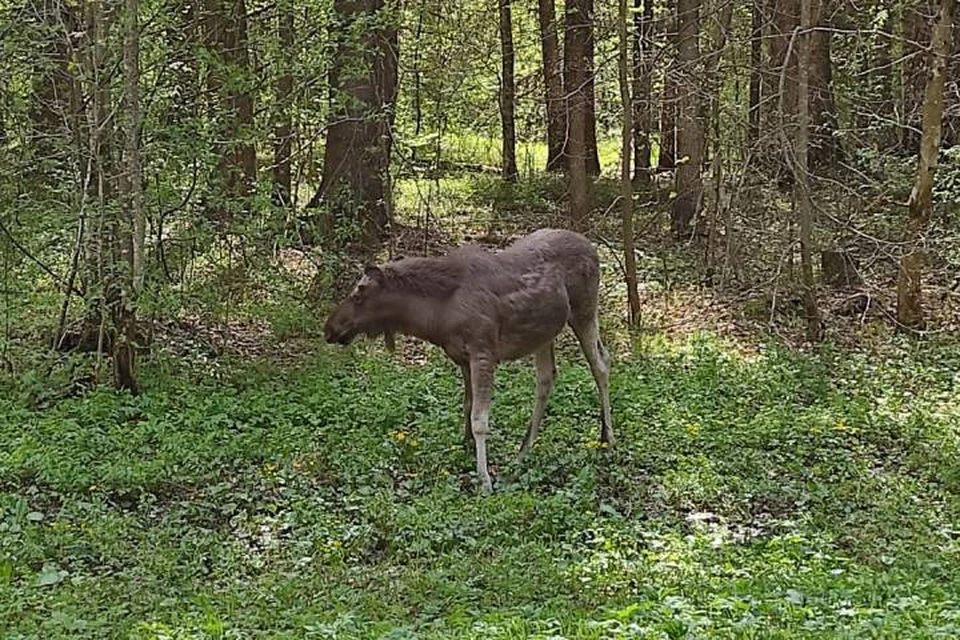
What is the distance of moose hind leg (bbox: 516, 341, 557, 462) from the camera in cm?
952

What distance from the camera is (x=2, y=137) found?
10.5 meters

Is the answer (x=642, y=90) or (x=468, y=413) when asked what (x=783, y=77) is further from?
(x=468, y=413)

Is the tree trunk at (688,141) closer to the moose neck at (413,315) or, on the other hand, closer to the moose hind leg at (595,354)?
the moose hind leg at (595,354)

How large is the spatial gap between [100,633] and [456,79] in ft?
40.3

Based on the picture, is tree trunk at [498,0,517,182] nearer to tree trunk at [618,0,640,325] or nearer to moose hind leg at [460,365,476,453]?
tree trunk at [618,0,640,325]

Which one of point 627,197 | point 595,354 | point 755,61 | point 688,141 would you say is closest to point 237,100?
point 595,354

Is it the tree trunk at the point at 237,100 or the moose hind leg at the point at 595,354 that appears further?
the tree trunk at the point at 237,100

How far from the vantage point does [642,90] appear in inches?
623

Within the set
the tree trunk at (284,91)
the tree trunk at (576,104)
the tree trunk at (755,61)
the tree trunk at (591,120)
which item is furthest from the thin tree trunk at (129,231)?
the tree trunk at (755,61)

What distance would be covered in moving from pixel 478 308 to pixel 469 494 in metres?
1.51

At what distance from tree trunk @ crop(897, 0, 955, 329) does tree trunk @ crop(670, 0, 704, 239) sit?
3.03 metres

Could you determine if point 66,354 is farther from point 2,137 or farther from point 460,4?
point 460,4

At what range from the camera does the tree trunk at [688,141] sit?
15.5 metres

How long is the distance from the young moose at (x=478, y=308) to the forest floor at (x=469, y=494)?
2.04ft
